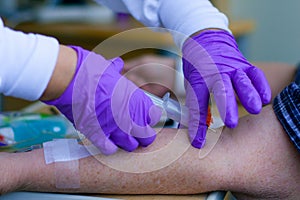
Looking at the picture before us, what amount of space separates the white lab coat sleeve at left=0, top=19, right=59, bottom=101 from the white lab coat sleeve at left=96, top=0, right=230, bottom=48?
376mm

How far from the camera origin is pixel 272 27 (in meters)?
3.19

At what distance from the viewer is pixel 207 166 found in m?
0.83

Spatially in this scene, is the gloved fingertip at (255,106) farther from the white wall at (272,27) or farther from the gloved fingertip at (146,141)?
the white wall at (272,27)

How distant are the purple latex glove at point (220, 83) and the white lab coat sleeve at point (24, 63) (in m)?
0.27

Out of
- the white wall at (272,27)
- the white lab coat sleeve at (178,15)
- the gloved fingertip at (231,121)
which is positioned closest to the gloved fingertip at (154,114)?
the gloved fingertip at (231,121)

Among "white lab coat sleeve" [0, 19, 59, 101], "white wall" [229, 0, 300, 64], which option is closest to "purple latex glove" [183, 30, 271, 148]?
"white lab coat sleeve" [0, 19, 59, 101]

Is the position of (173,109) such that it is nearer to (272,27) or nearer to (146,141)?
(146,141)

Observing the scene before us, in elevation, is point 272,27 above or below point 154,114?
below

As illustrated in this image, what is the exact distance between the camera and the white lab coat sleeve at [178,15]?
1038 millimetres

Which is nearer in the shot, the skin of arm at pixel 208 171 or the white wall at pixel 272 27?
the skin of arm at pixel 208 171

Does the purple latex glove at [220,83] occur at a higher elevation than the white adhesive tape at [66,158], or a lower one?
higher

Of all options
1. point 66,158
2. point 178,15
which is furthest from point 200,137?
point 178,15

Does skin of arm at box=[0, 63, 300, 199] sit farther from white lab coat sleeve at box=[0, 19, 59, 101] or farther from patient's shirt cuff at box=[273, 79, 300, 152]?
white lab coat sleeve at box=[0, 19, 59, 101]

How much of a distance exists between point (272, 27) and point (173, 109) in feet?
8.22
